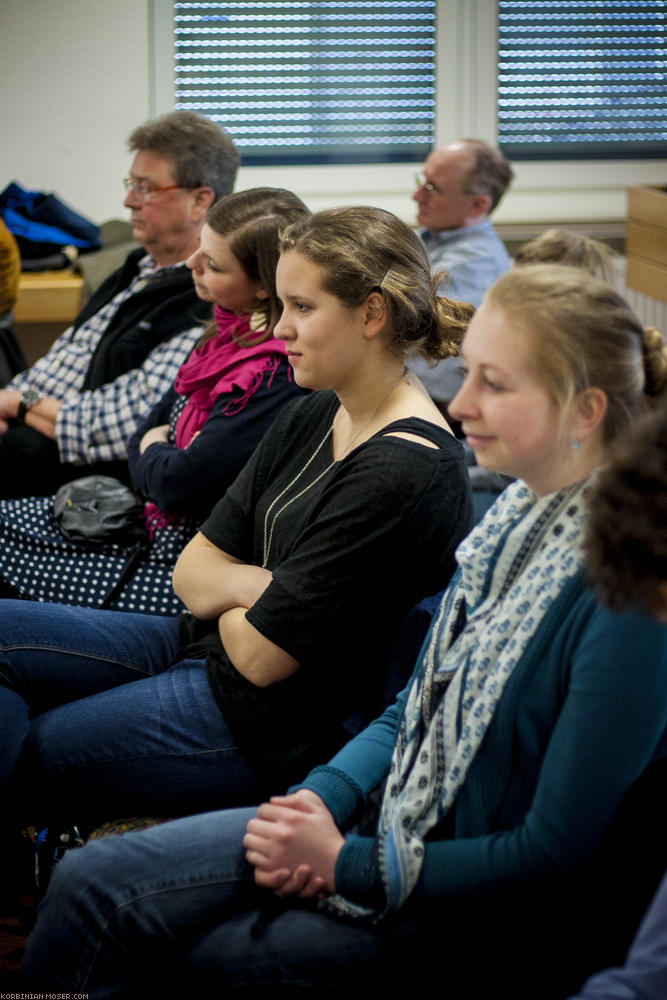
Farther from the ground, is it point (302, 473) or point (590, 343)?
point (590, 343)

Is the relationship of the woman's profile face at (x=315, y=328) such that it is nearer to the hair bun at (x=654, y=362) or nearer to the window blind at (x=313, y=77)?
the hair bun at (x=654, y=362)

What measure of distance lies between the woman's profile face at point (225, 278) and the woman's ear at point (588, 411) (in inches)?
37.6

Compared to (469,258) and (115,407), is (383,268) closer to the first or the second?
(115,407)

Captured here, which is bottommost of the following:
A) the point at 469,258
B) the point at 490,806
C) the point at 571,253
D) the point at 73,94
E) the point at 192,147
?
the point at 490,806

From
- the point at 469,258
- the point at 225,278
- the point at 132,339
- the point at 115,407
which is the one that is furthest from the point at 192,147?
the point at 469,258

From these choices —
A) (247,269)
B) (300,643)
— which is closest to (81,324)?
(247,269)

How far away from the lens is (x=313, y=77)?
405 cm

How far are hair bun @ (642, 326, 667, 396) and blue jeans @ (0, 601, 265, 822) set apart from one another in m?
→ 0.71

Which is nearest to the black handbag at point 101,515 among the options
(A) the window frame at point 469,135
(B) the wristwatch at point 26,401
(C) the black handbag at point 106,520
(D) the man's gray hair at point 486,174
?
(C) the black handbag at point 106,520

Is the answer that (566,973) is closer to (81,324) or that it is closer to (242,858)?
(242,858)

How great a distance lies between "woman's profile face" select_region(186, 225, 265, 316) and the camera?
1.84 m

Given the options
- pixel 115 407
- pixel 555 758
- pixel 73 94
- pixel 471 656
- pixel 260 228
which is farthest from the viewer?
pixel 73 94

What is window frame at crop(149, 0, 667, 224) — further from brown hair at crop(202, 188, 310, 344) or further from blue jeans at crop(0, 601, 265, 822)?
blue jeans at crop(0, 601, 265, 822)

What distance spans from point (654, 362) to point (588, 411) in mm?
89
